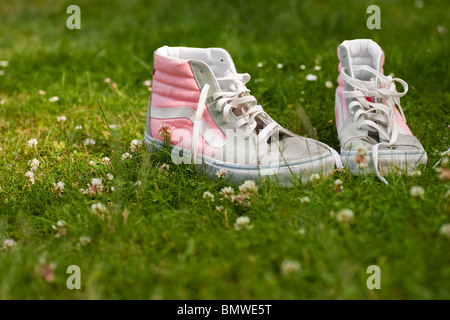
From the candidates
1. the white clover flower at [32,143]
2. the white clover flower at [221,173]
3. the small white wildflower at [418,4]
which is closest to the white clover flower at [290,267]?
the white clover flower at [221,173]

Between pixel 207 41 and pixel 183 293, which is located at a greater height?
pixel 207 41

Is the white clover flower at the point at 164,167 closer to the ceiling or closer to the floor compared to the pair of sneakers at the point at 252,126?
closer to the floor

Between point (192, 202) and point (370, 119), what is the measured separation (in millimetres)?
1173

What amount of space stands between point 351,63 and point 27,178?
6.80ft

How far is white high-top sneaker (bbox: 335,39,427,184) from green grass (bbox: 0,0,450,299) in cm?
13

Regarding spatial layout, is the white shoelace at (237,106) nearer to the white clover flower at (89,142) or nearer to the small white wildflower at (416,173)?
the small white wildflower at (416,173)

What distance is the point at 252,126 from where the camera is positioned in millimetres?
2816

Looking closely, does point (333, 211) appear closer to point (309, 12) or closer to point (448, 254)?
point (448, 254)

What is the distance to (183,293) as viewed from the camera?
5.97 feet

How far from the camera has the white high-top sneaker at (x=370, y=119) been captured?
259cm

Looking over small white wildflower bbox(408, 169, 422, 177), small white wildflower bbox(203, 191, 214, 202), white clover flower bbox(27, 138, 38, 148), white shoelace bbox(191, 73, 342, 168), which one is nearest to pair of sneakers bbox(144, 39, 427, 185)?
white shoelace bbox(191, 73, 342, 168)

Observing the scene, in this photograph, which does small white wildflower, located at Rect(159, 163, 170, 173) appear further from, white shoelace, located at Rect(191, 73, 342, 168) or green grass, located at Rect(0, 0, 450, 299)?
white shoelace, located at Rect(191, 73, 342, 168)

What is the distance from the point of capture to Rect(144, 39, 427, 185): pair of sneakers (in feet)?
8.55

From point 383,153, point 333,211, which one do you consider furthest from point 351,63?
point 333,211
